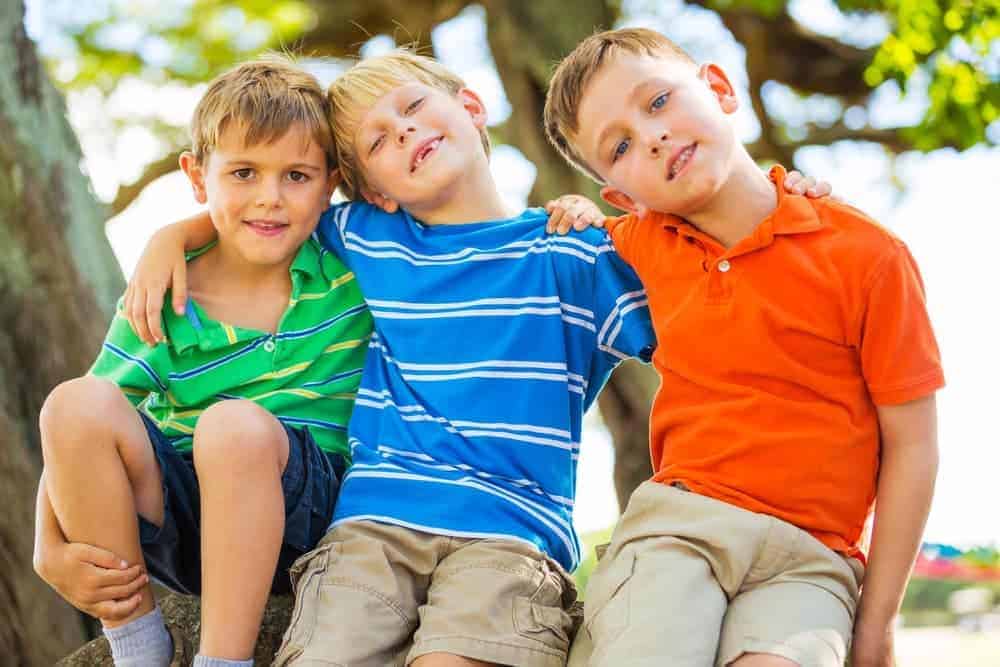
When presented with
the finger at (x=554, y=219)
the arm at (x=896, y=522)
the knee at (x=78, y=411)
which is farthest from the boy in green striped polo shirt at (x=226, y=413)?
the arm at (x=896, y=522)

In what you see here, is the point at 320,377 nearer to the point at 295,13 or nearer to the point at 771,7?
the point at 771,7

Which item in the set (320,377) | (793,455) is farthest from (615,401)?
(793,455)

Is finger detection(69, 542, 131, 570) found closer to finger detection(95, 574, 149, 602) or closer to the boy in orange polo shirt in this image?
finger detection(95, 574, 149, 602)

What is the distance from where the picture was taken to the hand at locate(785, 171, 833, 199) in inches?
81.3

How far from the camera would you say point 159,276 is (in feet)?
7.89

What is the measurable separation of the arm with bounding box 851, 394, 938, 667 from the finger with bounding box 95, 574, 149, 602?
1.28 metres

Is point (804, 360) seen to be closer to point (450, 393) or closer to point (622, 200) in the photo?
point (622, 200)

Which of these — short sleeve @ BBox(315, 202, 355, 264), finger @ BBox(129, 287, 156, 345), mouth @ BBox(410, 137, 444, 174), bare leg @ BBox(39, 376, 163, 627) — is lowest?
bare leg @ BBox(39, 376, 163, 627)

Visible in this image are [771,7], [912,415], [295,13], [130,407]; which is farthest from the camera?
[295,13]

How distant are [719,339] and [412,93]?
0.91 metres

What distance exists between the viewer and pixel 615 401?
16.0ft

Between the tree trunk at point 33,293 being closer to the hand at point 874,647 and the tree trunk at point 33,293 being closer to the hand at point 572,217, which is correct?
the hand at point 572,217

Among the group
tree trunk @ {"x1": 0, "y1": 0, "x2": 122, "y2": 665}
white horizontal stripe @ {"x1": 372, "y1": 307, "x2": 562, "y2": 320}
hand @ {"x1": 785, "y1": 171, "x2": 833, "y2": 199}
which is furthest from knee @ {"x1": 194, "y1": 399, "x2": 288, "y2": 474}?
tree trunk @ {"x1": 0, "y1": 0, "x2": 122, "y2": 665}

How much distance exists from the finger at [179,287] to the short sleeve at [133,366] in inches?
3.4
